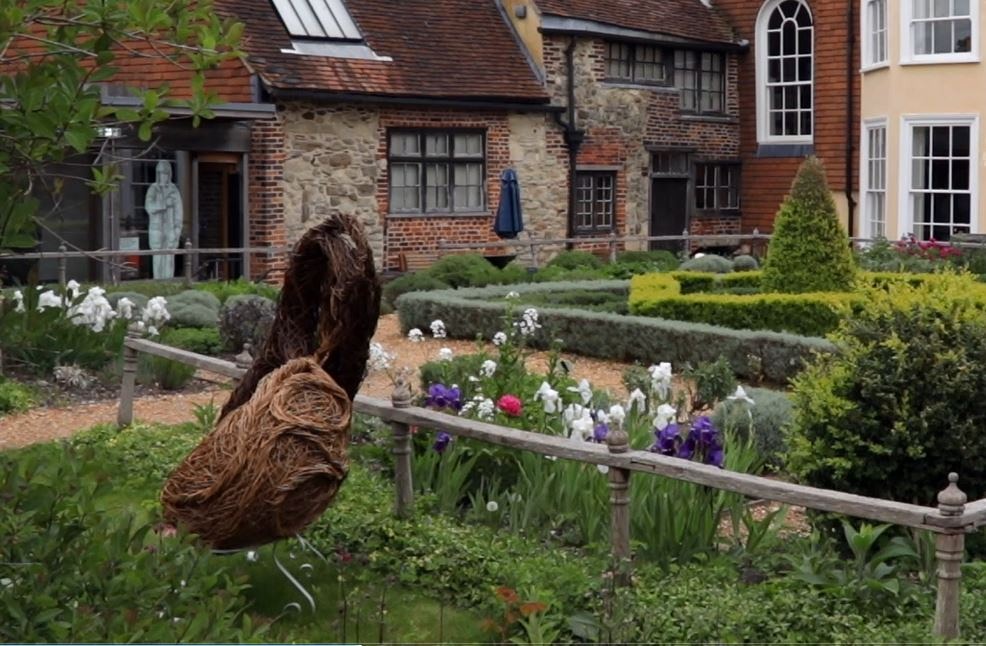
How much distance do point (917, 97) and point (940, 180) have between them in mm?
1393

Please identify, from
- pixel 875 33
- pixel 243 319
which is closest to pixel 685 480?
pixel 243 319

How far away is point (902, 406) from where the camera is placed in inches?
289

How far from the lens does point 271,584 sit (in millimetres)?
7184

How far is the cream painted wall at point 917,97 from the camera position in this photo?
24.8 metres

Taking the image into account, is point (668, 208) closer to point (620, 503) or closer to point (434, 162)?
point (434, 162)

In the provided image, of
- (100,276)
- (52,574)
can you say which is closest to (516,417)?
(52,574)

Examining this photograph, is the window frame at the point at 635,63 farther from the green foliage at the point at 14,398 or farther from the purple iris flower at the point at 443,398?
the purple iris flower at the point at 443,398

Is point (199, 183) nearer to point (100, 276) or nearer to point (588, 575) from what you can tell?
point (100, 276)

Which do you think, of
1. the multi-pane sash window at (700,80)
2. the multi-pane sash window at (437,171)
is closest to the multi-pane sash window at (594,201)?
the multi-pane sash window at (437,171)

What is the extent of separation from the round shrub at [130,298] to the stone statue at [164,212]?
5.53m

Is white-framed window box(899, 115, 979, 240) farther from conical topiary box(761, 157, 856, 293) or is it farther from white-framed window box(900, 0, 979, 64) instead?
conical topiary box(761, 157, 856, 293)

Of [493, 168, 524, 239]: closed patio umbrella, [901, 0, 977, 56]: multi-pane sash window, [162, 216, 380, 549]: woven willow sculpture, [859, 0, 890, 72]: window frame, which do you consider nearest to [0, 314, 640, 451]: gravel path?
[162, 216, 380, 549]: woven willow sculpture

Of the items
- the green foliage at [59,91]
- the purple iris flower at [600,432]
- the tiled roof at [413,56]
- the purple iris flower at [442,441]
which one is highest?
the tiled roof at [413,56]

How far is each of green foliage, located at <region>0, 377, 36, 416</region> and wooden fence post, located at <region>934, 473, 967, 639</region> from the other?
822 cm
